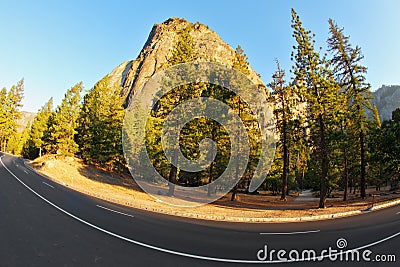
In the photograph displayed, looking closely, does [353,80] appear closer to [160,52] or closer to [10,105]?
[10,105]

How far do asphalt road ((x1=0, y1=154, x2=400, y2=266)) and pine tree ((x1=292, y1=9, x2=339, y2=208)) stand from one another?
29.8ft

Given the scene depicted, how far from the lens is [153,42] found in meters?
172

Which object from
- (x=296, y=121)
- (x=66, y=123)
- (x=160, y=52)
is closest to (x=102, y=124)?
(x=66, y=123)

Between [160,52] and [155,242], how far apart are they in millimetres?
163915

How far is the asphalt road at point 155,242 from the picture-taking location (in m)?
6.42

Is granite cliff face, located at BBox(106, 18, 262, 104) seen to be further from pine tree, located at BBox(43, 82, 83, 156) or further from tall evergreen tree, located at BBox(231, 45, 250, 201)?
tall evergreen tree, located at BBox(231, 45, 250, 201)

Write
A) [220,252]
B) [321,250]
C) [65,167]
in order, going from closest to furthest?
[220,252]
[321,250]
[65,167]

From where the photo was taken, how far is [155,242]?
801cm

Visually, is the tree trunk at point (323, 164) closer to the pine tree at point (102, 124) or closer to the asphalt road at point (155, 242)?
the asphalt road at point (155, 242)

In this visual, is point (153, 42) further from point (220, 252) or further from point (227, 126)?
point (220, 252)

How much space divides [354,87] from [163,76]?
21380 mm

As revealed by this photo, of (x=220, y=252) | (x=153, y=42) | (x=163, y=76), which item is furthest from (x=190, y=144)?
(x=153, y=42)

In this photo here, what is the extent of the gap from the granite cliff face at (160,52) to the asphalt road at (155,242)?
13176 cm

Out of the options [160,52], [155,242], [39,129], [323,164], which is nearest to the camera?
Result: [155,242]
